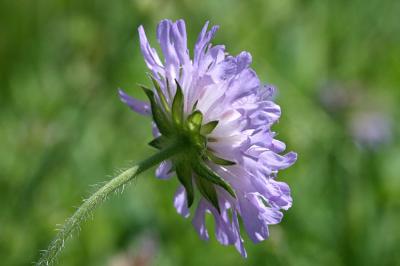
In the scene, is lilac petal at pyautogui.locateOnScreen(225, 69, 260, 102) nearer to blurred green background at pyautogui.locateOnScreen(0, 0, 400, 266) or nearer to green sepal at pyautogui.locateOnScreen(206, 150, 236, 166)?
green sepal at pyautogui.locateOnScreen(206, 150, 236, 166)

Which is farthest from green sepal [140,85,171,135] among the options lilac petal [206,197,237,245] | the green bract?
lilac petal [206,197,237,245]

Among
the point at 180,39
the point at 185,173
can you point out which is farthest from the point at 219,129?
the point at 180,39

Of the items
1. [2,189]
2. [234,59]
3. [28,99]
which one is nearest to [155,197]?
[2,189]

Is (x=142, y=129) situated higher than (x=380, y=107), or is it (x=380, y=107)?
(x=142, y=129)

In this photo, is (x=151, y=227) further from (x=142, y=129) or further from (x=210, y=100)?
(x=210, y=100)

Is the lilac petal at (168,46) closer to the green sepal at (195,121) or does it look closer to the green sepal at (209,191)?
the green sepal at (195,121)

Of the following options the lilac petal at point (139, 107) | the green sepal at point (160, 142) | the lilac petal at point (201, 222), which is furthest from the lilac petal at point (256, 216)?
the lilac petal at point (139, 107)
